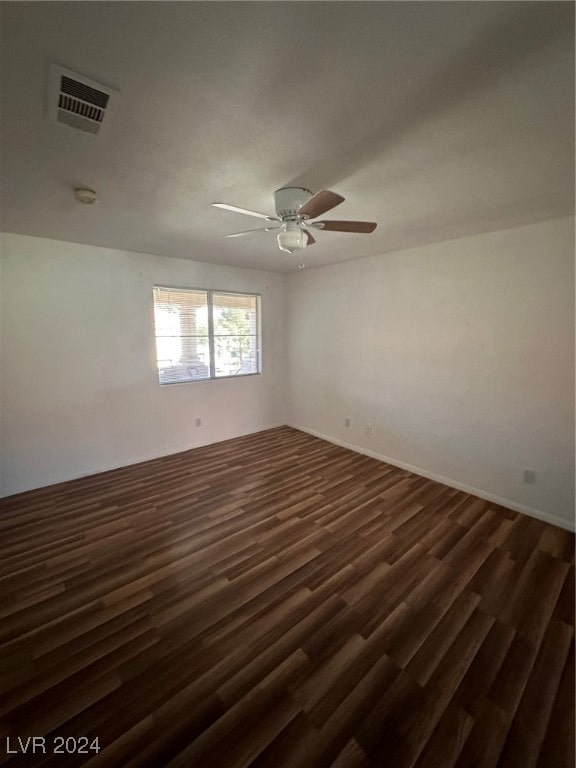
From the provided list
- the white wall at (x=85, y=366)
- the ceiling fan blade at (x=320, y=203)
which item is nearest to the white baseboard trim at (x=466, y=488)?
the white wall at (x=85, y=366)

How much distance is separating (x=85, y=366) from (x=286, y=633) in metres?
3.15

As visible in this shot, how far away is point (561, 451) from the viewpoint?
97.3 inches

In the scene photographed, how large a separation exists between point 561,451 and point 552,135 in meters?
2.27

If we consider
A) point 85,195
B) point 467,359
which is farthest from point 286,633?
point 85,195

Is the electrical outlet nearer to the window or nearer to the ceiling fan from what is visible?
the ceiling fan

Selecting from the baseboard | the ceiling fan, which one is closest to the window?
the baseboard

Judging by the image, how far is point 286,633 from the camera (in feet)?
5.24

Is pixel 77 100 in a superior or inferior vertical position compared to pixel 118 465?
superior

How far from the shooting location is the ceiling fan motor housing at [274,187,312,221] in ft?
6.04

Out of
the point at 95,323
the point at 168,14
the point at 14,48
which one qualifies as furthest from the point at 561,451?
the point at 95,323

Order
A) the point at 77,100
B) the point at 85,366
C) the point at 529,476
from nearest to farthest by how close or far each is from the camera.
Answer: the point at 77,100
the point at 529,476
the point at 85,366

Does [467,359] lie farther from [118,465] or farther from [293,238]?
[118,465]

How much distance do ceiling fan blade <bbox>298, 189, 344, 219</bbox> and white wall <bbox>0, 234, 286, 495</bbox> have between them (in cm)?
254

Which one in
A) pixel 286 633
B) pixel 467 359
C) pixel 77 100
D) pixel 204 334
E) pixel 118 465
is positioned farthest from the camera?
pixel 204 334
